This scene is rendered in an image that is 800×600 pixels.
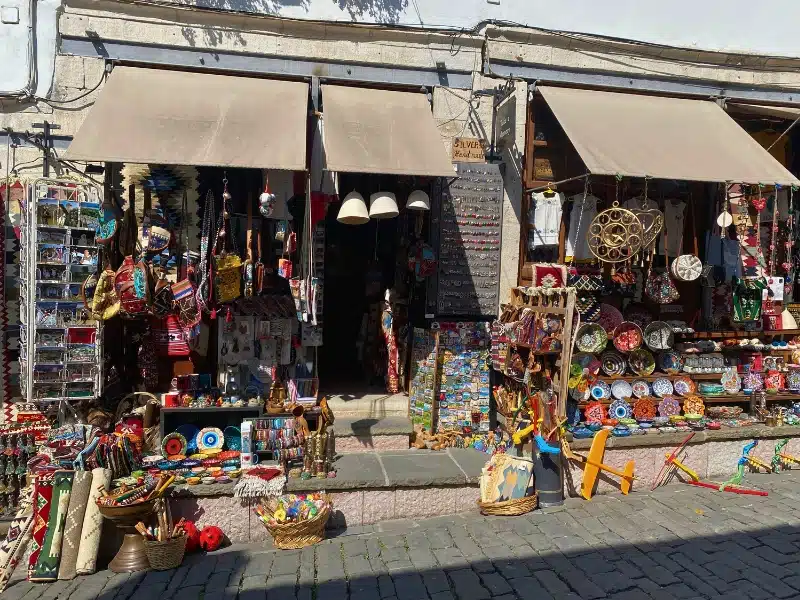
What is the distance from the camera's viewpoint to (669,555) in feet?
13.8

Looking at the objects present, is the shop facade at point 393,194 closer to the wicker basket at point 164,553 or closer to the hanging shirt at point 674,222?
the hanging shirt at point 674,222

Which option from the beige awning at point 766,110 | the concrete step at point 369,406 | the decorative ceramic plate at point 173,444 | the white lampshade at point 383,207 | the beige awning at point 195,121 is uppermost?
the beige awning at point 766,110

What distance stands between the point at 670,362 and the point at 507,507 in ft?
9.24

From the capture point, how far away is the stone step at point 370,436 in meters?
5.64

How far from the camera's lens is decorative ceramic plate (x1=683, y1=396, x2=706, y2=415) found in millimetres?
6113

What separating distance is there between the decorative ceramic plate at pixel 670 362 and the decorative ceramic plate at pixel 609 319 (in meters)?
0.74

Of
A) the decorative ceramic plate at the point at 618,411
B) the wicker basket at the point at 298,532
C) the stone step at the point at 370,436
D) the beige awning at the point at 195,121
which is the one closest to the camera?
the wicker basket at the point at 298,532

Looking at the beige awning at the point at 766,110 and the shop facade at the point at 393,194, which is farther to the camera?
the beige awning at the point at 766,110

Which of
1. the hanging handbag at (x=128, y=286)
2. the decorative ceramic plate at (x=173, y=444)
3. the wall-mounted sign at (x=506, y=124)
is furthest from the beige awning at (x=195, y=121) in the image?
the decorative ceramic plate at (x=173, y=444)

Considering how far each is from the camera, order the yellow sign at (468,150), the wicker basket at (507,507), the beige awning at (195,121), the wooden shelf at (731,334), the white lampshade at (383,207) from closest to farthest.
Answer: the beige awning at (195,121), the wicker basket at (507,507), the white lampshade at (383,207), the yellow sign at (468,150), the wooden shelf at (731,334)

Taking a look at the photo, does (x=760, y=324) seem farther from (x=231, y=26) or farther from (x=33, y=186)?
(x=33, y=186)

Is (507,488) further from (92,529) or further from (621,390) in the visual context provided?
(92,529)

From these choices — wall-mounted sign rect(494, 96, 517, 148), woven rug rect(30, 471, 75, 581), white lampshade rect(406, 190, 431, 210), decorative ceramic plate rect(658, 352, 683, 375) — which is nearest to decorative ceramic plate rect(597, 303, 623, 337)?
decorative ceramic plate rect(658, 352, 683, 375)

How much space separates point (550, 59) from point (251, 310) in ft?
14.7
